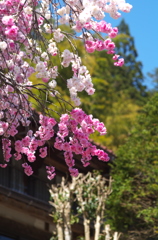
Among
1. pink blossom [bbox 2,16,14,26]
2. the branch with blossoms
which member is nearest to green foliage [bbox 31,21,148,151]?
the branch with blossoms

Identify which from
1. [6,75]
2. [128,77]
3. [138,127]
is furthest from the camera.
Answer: [128,77]

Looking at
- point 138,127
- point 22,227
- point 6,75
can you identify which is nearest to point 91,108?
point 138,127

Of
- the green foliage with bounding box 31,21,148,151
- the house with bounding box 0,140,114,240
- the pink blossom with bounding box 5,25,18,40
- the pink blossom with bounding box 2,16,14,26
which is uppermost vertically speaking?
the green foliage with bounding box 31,21,148,151

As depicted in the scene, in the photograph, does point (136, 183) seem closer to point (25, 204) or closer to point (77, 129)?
point (25, 204)

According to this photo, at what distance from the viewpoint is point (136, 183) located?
1744cm

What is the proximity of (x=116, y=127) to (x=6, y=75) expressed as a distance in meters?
28.6

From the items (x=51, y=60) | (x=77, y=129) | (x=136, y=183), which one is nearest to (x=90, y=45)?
(x=51, y=60)

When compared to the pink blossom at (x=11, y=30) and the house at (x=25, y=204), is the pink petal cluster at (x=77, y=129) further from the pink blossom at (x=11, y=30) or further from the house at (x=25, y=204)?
the house at (x=25, y=204)

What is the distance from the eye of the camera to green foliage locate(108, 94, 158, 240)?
665 inches

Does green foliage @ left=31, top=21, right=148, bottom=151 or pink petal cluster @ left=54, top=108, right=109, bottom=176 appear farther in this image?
green foliage @ left=31, top=21, right=148, bottom=151

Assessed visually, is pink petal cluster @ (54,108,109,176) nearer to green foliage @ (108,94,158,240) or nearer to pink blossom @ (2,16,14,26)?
pink blossom @ (2,16,14,26)

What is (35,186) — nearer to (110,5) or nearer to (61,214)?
(61,214)

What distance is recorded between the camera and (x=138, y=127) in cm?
1803

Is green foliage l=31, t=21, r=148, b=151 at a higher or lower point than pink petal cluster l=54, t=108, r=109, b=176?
higher
